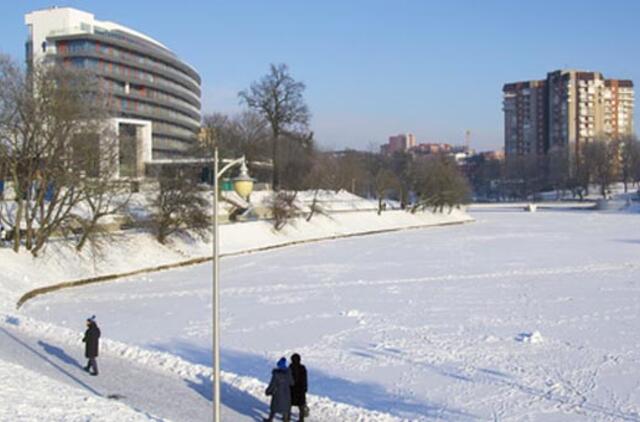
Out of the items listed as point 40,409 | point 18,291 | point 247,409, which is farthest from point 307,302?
point 40,409

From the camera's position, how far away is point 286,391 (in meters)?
11.6

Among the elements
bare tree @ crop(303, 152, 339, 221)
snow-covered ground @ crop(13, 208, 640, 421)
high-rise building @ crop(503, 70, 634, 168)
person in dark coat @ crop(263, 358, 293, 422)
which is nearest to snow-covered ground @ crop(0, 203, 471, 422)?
snow-covered ground @ crop(13, 208, 640, 421)

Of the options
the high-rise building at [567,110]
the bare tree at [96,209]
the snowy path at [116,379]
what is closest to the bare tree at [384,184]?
the bare tree at [96,209]

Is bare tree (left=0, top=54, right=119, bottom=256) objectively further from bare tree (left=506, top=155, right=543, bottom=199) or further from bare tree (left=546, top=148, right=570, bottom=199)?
bare tree (left=506, top=155, right=543, bottom=199)

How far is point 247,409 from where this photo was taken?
12797 mm

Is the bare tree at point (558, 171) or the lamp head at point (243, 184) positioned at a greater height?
the bare tree at point (558, 171)

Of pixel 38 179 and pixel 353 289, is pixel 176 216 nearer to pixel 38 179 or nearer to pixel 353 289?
pixel 38 179

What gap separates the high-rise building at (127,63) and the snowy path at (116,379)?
209 feet

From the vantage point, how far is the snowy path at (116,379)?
41.9 ft

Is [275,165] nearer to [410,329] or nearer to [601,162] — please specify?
[410,329]

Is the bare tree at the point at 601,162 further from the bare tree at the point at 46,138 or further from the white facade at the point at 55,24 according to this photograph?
the bare tree at the point at 46,138

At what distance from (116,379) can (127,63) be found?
84295mm

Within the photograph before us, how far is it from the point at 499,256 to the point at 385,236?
22.6 m

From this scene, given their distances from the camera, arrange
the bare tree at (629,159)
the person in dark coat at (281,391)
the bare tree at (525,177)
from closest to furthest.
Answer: the person in dark coat at (281,391) < the bare tree at (629,159) < the bare tree at (525,177)
